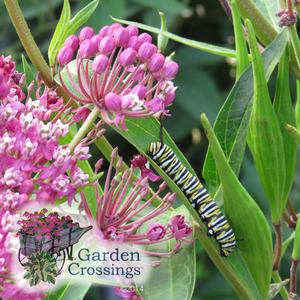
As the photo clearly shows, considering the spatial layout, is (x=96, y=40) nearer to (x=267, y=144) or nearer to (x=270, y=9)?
(x=267, y=144)

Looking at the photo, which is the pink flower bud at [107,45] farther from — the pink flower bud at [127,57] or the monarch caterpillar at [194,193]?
the monarch caterpillar at [194,193]

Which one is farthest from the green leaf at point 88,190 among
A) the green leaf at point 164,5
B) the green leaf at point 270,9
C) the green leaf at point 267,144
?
the green leaf at point 164,5

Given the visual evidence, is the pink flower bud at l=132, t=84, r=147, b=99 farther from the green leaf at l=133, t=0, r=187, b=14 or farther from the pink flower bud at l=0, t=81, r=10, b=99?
the green leaf at l=133, t=0, r=187, b=14

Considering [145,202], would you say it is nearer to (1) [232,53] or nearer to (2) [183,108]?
(1) [232,53]

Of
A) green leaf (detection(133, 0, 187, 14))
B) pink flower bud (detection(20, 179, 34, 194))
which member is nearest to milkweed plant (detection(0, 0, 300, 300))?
pink flower bud (detection(20, 179, 34, 194))

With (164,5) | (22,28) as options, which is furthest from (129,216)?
(164,5)

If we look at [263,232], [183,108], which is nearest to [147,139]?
[263,232]
